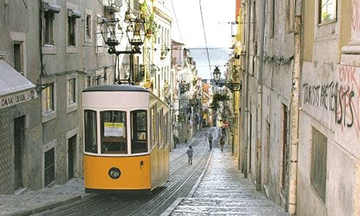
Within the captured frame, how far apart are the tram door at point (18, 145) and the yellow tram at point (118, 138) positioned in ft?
9.07

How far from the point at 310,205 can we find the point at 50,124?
10755mm

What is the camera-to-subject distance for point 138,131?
12594 millimetres

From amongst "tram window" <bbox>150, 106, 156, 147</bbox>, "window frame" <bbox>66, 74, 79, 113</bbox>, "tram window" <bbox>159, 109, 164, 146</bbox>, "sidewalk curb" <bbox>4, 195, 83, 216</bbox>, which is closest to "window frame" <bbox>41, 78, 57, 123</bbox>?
"window frame" <bbox>66, 74, 79, 113</bbox>

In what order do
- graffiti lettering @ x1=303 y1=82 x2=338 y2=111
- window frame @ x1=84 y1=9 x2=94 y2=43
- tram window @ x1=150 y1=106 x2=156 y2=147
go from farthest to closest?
window frame @ x1=84 y1=9 x2=94 y2=43, tram window @ x1=150 y1=106 x2=156 y2=147, graffiti lettering @ x1=303 y1=82 x2=338 y2=111

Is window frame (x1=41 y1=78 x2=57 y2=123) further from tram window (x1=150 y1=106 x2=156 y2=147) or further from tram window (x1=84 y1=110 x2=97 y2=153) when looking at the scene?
tram window (x1=150 y1=106 x2=156 y2=147)

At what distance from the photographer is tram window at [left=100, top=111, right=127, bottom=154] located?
12461 millimetres

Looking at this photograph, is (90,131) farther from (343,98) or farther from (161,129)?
(343,98)

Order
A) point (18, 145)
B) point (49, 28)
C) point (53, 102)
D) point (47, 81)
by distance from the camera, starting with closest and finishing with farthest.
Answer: point (18, 145)
point (47, 81)
point (49, 28)
point (53, 102)

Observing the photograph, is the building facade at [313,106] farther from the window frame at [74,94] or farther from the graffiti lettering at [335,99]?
the window frame at [74,94]

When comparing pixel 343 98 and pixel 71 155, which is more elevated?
pixel 343 98

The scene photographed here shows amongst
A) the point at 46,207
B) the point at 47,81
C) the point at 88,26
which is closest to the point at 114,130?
the point at 46,207

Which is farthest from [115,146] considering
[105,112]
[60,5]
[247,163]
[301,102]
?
[247,163]

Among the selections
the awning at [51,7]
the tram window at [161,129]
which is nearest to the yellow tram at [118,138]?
the tram window at [161,129]

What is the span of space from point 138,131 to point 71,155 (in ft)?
30.0
